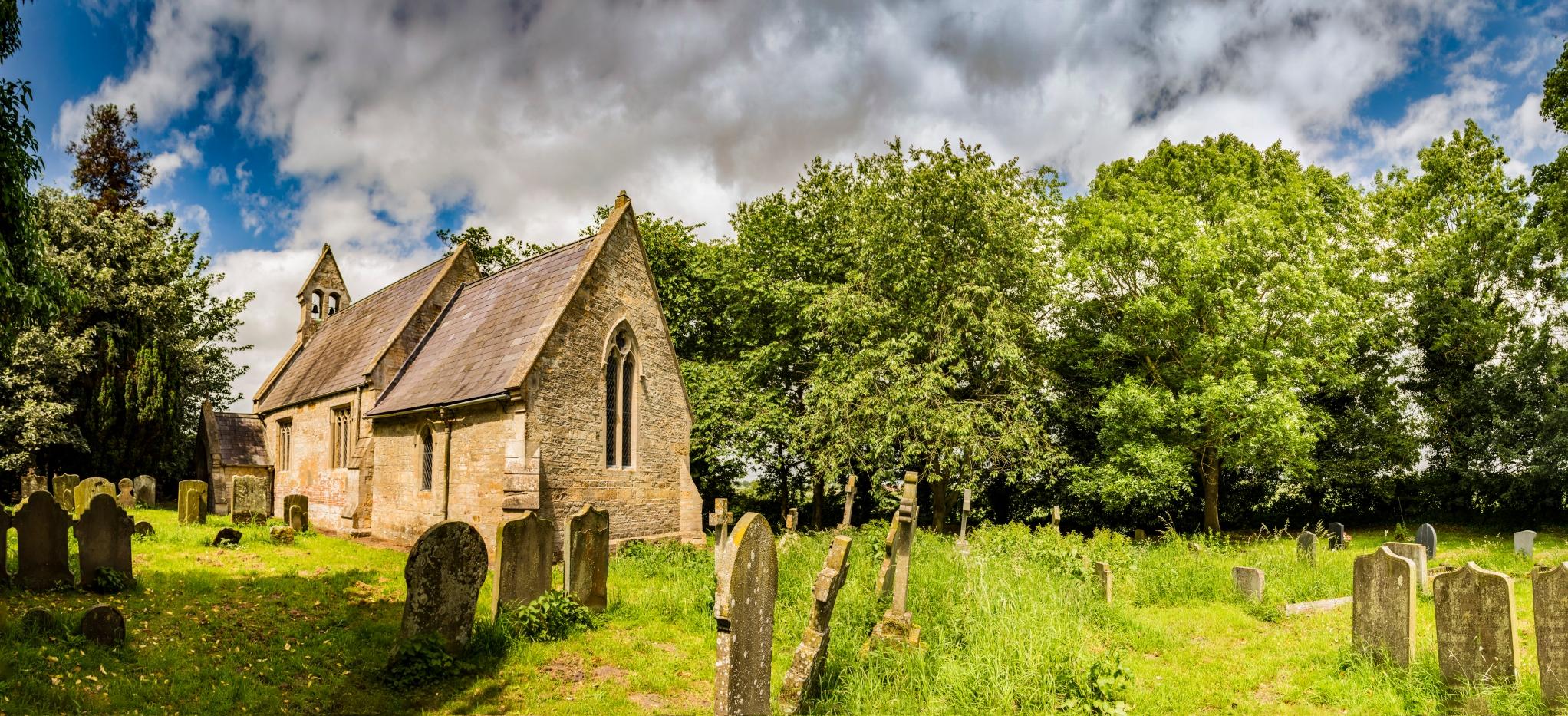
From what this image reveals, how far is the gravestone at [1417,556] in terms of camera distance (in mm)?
10320

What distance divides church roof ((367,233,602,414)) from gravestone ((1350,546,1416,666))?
1321 centimetres

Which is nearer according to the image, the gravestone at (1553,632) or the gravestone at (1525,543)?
the gravestone at (1553,632)

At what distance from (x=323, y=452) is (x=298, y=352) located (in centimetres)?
1010

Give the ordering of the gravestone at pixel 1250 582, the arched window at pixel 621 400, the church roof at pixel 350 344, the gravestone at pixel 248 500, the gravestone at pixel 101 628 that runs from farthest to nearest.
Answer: the church roof at pixel 350 344 < the gravestone at pixel 248 500 < the arched window at pixel 621 400 < the gravestone at pixel 1250 582 < the gravestone at pixel 101 628

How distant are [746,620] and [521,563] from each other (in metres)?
4.61

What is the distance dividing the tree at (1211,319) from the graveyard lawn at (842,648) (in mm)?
6238

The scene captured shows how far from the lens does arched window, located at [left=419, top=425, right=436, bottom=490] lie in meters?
16.8

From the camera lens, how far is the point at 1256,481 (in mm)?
24812

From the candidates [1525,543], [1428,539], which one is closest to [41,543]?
[1428,539]

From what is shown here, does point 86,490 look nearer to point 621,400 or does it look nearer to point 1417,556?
point 621,400

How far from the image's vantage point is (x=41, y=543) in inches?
364

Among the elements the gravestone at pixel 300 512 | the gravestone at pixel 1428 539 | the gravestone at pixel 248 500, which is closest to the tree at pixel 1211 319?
the gravestone at pixel 1428 539

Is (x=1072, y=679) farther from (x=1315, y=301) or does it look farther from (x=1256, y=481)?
(x=1256, y=481)

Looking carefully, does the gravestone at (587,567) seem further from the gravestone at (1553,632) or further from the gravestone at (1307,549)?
the gravestone at (1307,549)
